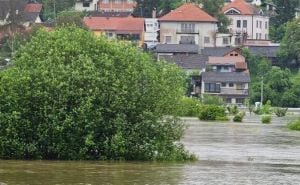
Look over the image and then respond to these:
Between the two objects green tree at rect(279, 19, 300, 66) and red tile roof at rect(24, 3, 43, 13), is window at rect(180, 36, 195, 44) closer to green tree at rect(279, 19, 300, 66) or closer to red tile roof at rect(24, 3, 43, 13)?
green tree at rect(279, 19, 300, 66)

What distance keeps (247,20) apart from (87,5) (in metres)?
21.4

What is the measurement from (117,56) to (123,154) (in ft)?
10.2

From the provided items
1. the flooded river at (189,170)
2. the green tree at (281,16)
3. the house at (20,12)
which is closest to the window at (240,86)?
the green tree at (281,16)

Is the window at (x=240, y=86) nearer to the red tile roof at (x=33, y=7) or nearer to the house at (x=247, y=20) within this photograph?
the house at (x=247, y=20)

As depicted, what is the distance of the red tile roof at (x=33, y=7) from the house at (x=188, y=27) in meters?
17.0

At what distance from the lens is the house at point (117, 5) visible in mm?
127188

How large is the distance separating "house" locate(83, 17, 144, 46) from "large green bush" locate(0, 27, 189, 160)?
76.3 m

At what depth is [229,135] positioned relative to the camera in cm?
4700

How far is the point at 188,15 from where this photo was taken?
106m

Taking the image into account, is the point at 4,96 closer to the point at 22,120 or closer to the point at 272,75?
the point at 22,120

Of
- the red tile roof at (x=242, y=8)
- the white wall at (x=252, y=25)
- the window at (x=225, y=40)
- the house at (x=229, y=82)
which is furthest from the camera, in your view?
the red tile roof at (x=242, y=8)

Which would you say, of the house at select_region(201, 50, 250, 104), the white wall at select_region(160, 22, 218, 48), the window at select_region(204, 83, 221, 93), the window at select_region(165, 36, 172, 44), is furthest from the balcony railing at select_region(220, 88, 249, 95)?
the window at select_region(165, 36, 172, 44)

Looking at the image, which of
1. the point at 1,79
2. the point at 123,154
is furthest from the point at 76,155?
the point at 1,79

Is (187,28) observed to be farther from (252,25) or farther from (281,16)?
(281,16)
